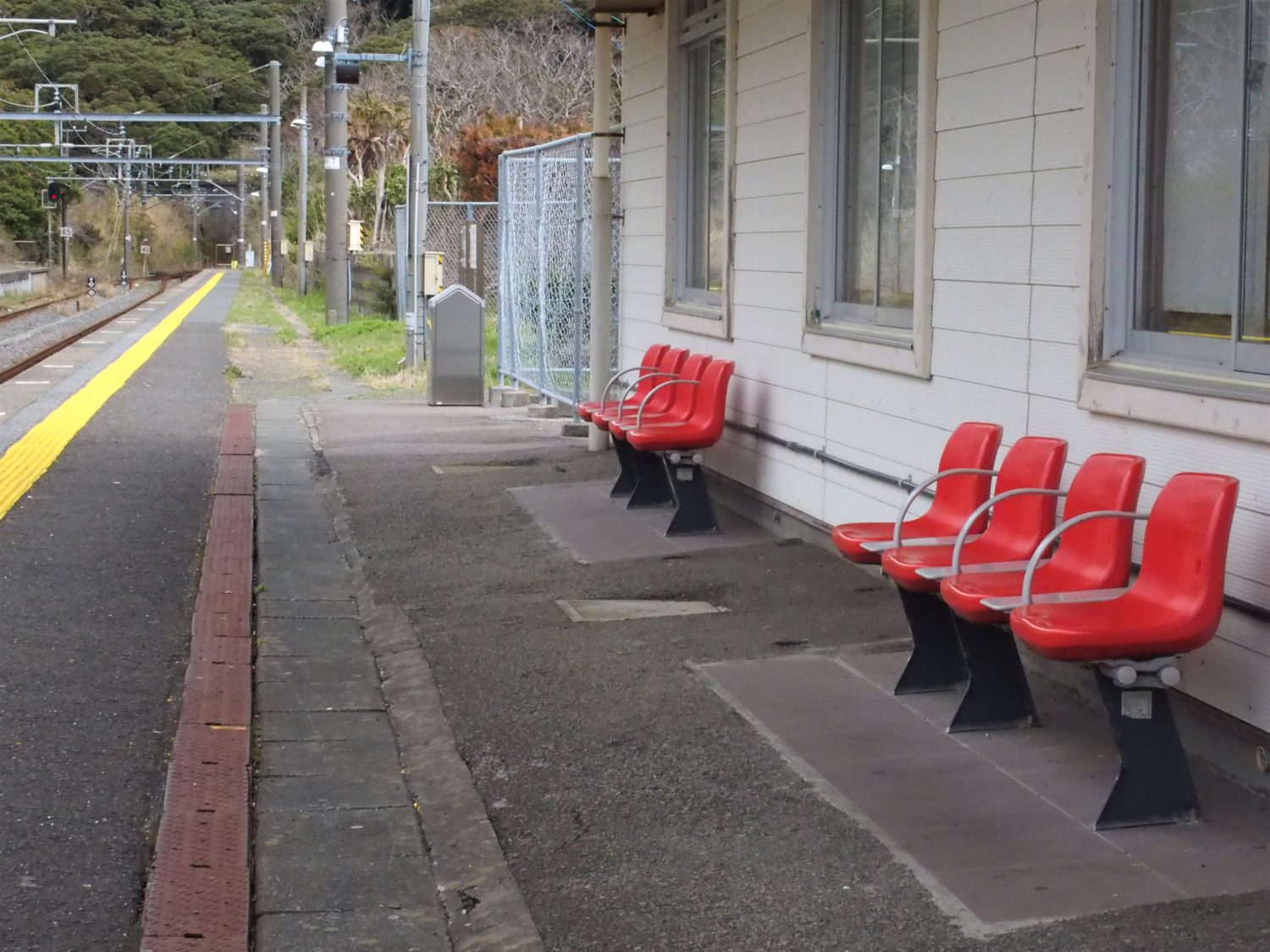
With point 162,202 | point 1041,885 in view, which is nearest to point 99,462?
point 1041,885

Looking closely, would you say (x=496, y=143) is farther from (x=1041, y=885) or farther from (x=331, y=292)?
(x=1041, y=885)

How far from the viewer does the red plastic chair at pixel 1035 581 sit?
472 cm

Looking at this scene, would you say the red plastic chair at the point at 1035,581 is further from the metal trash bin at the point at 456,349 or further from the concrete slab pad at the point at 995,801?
the metal trash bin at the point at 456,349

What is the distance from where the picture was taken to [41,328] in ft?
112

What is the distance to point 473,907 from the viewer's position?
4.08m

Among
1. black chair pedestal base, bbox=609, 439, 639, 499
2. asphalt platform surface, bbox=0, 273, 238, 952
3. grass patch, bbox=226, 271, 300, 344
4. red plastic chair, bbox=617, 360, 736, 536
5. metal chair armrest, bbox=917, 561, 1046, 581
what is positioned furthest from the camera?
grass patch, bbox=226, 271, 300, 344

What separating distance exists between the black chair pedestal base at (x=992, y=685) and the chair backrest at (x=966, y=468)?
0.64 meters

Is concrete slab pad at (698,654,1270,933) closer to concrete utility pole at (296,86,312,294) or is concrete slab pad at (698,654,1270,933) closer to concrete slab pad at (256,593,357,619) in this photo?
concrete slab pad at (256,593,357,619)

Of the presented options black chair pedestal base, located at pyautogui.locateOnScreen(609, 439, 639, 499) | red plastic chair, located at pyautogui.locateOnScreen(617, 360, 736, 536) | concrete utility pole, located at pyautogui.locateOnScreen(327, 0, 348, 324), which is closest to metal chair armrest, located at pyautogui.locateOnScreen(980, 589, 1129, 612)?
red plastic chair, located at pyautogui.locateOnScreen(617, 360, 736, 536)

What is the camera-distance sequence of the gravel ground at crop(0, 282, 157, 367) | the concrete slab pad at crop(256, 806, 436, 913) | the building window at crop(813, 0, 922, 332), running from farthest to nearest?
the gravel ground at crop(0, 282, 157, 367) < the building window at crop(813, 0, 922, 332) < the concrete slab pad at crop(256, 806, 436, 913)

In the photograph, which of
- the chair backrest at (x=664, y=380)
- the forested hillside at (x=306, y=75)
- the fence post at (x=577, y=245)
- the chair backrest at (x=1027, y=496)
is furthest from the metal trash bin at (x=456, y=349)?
the chair backrest at (x=1027, y=496)

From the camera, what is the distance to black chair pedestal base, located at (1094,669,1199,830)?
14.2 ft

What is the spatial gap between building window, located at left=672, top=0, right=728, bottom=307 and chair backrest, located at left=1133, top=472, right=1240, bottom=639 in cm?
526

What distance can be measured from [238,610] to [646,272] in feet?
14.9
